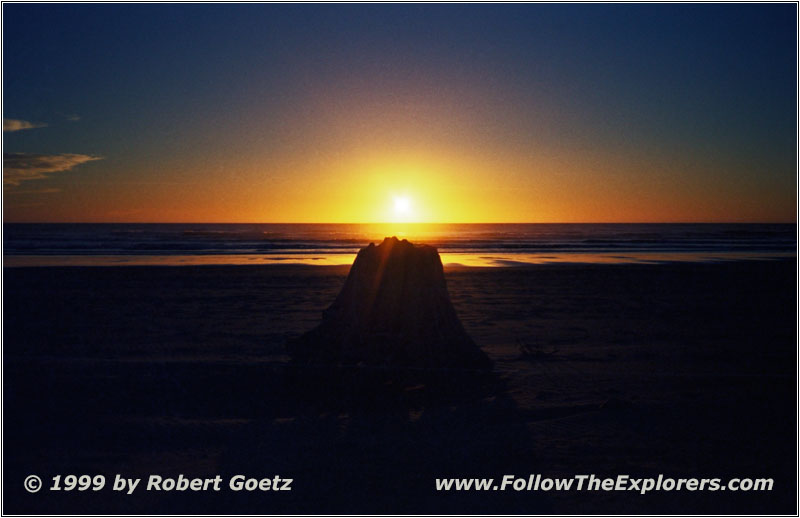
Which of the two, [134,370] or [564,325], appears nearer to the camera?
[134,370]

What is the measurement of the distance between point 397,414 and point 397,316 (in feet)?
5.45

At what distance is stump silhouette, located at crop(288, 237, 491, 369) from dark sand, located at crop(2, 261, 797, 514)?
312 mm

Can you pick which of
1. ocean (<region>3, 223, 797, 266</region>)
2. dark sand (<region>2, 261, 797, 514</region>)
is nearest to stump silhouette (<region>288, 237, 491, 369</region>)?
dark sand (<region>2, 261, 797, 514</region>)

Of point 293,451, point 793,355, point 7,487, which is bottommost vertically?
point 7,487

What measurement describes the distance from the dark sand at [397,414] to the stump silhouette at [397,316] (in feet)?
1.02

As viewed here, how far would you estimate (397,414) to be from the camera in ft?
22.0

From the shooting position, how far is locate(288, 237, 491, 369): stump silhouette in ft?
26.6

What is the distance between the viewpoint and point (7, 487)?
5160 mm

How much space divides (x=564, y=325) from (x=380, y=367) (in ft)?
18.3

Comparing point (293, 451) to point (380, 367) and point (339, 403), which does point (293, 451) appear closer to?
point (339, 403)

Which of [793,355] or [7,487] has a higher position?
[793,355]

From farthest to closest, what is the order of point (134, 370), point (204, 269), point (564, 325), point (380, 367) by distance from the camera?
point (204, 269), point (564, 325), point (134, 370), point (380, 367)

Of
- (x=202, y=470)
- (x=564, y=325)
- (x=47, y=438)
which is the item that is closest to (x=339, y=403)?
(x=202, y=470)

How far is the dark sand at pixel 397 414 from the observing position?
5.08 meters
